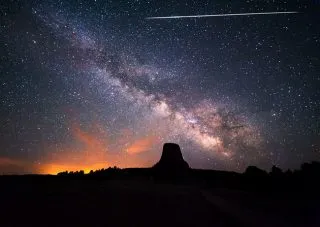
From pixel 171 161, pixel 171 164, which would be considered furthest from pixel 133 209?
pixel 171 161


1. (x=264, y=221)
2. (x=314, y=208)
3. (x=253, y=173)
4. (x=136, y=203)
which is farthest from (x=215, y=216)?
(x=253, y=173)

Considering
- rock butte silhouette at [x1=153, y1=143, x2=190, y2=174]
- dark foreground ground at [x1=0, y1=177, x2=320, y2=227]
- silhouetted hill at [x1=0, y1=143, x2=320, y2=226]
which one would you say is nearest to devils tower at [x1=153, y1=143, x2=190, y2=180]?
rock butte silhouette at [x1=153, y1=143, x2=190, y2=174]

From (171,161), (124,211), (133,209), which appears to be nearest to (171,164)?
(171,161)

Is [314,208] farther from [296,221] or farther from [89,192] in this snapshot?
[89,192]

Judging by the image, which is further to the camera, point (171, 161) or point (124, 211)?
point (171, 161)

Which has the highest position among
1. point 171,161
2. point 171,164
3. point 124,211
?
point 171,161

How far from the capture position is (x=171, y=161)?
49.3 metres

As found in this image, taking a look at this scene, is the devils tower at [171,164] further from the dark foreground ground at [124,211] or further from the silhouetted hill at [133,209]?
the dark foreground ground at [124,211]

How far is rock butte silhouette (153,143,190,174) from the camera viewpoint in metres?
48.3

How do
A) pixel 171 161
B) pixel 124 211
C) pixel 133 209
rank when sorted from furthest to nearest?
pixel 171 161 → pixel 133 209 → pixel 124 211

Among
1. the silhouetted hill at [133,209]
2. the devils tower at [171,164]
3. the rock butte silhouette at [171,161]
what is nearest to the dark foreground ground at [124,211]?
the silhouetted hill at [133,209]

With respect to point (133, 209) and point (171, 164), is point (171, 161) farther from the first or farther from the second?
point (133, 209)

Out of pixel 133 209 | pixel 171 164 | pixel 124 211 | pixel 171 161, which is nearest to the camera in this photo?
pixel 124 211

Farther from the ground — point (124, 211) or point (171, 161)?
point (171, 161)
